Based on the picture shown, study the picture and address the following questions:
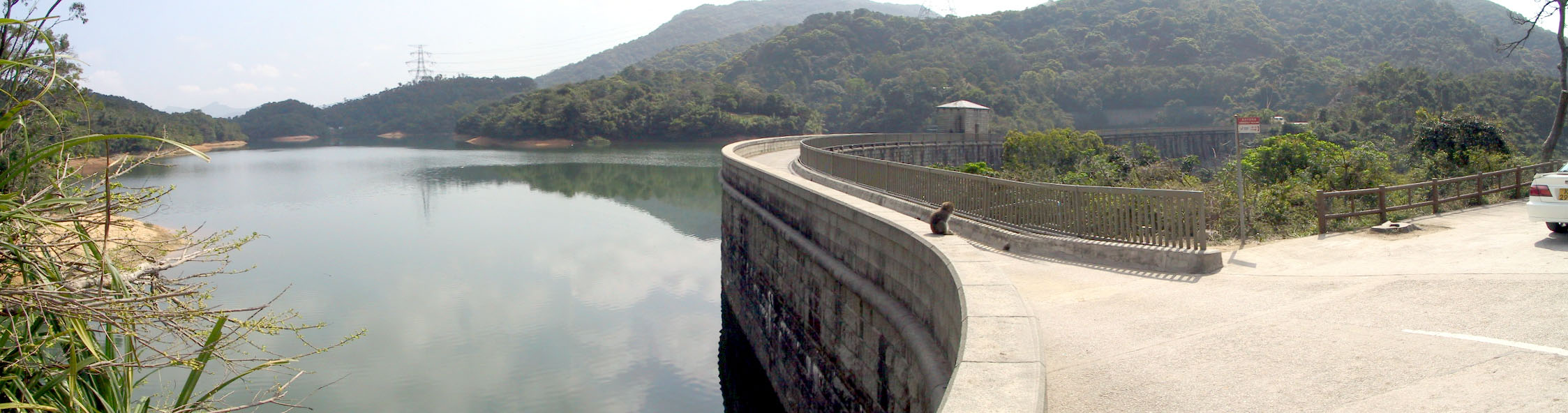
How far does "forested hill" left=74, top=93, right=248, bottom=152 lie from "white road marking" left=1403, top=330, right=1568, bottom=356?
37766 mm

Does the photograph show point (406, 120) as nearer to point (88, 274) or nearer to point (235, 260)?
point (235, 260)

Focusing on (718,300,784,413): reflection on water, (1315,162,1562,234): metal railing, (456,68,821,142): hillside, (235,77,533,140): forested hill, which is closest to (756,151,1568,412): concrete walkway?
(1315,162,1562,234): metal railing

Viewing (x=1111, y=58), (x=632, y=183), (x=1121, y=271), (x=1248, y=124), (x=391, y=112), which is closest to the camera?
(x=1121, y=271)

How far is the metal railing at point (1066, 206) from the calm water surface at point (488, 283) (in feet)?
16.6

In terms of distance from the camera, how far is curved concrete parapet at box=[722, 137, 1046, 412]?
5.16 metres

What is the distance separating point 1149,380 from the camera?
5.61 meters

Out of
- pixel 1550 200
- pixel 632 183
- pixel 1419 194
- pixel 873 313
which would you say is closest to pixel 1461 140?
pixel 1419 194

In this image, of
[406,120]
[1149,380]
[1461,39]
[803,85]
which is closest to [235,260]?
[1149,380]

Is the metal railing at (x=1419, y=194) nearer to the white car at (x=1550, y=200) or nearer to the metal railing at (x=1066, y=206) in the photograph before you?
the white car at (x=1550, y=200)

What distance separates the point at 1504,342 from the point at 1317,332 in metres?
1.01

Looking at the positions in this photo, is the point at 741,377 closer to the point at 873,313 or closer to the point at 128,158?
the point at 873,313

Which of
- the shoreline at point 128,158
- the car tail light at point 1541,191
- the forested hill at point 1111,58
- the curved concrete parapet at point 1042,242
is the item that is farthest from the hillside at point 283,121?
the car tail light at point 1541,191

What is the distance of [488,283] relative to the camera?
24172 millimetres

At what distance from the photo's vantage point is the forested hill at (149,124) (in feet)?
163
